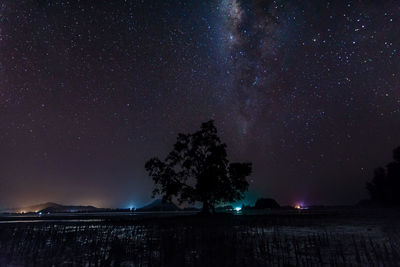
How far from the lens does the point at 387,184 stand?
98.7m

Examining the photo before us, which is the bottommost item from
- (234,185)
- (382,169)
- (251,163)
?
(234,185)

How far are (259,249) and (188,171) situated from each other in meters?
34.3

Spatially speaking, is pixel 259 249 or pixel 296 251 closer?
pixel 296 251

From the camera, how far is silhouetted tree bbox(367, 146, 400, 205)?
92925 millimetres

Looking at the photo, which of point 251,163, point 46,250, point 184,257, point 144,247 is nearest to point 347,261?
point 184,257

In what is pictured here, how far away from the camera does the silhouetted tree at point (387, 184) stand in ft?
305

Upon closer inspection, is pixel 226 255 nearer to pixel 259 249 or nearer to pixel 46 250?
pixel 259 249

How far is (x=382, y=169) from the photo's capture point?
10188cm

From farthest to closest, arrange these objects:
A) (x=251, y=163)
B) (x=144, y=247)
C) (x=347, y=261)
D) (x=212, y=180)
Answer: (x=251, y=163) → (x=212, y=180) → (x=144, y=247) → (x=347, y=261)

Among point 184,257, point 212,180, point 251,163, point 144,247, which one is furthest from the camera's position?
point 251,163

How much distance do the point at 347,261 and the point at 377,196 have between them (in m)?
108

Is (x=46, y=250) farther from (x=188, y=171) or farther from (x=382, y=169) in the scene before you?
(x=382, y=169)

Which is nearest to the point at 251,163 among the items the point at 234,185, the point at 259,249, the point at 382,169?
the point at 234,185

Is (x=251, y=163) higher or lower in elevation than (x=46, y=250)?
higher
